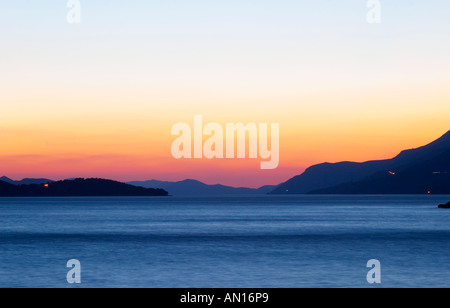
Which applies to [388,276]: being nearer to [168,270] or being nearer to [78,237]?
[168,270]

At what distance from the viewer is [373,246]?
74.6 m

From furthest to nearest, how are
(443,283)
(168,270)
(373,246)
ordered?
(373,246), (168,270), (443,283)

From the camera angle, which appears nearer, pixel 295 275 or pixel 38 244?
pixel 295 275

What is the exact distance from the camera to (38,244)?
77.6m

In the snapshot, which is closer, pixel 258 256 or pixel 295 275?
pixel 295 275
